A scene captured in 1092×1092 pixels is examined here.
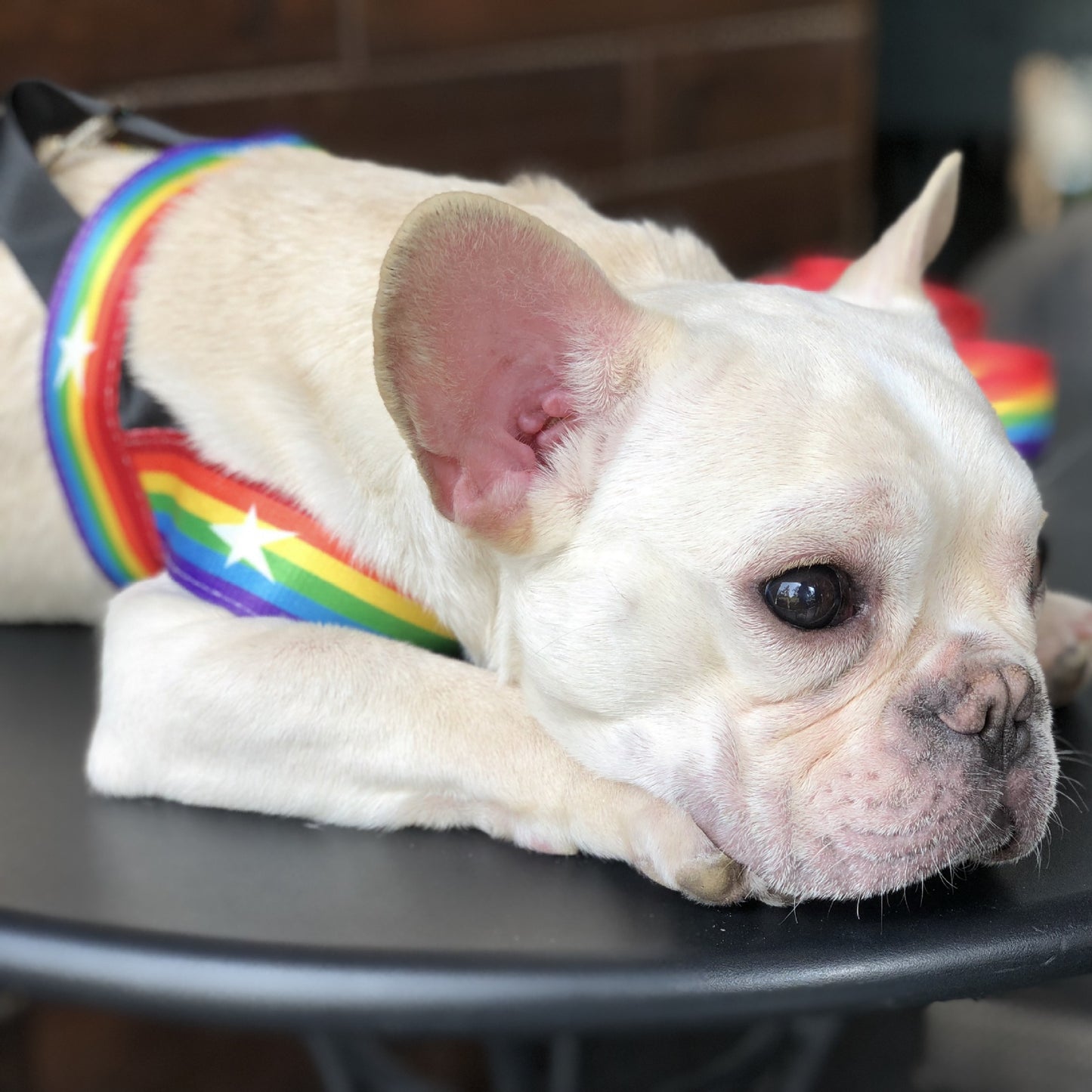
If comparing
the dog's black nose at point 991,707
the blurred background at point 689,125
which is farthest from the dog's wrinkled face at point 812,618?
the blurred background at point 689,125

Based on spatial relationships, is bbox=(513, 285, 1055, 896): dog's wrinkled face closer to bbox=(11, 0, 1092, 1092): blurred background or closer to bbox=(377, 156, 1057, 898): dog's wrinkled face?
bbox=(377, 156, 1057, 898): dog's wrinkled face

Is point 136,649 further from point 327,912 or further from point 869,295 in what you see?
point 869,295

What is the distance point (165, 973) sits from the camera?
73cm

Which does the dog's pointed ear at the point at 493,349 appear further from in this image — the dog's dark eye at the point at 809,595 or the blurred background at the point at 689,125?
the blurred background at the point at 689,125

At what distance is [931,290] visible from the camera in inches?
53.6

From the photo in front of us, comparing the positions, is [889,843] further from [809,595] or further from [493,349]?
[493,349]

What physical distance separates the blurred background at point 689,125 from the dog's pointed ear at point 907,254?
0.49 meters

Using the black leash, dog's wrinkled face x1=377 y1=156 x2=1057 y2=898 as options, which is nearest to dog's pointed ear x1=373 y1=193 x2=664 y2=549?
dog's wrinkled face x1=377 y1=156 x2=1057 y2=898

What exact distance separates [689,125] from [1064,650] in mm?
2403

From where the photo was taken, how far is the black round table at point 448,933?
720 mm

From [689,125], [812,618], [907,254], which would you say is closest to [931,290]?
[907,254]

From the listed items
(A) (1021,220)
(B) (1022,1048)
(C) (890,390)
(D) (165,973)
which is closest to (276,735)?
(D) (165,973)

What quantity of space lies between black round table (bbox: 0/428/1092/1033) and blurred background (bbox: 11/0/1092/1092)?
252mm

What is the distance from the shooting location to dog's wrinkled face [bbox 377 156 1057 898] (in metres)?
0.78
